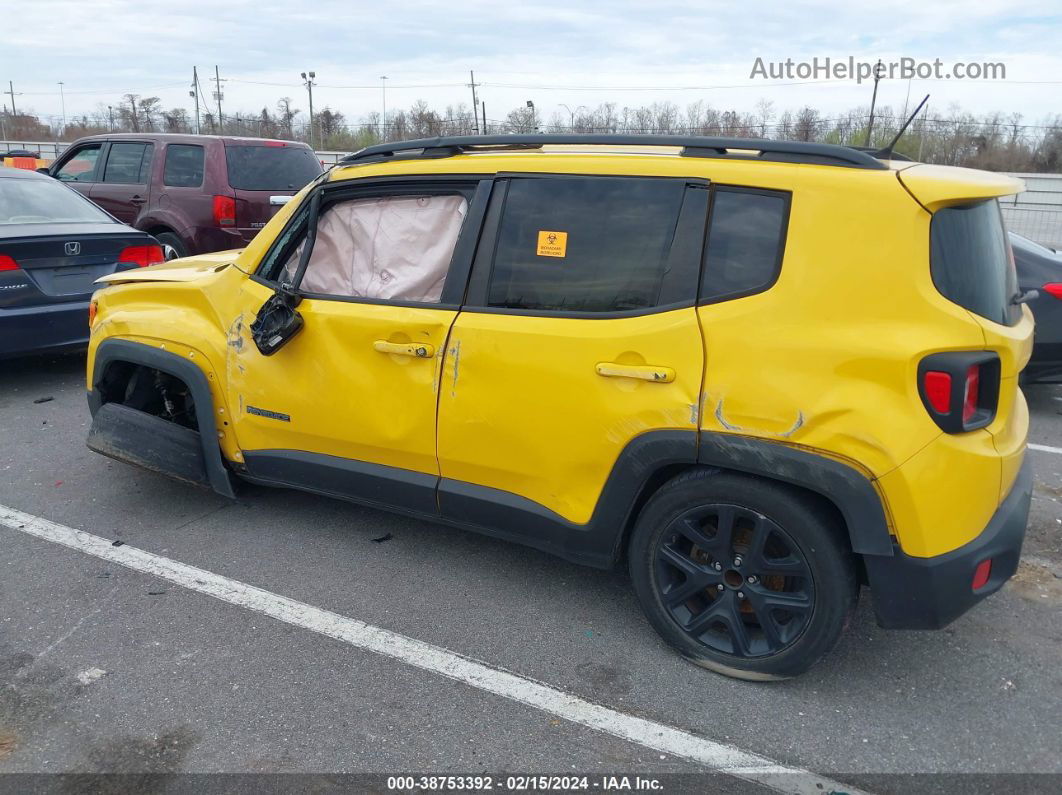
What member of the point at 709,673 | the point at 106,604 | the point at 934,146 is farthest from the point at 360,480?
the point at 934,146

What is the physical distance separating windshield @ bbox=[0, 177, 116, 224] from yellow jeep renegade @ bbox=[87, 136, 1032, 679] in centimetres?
383

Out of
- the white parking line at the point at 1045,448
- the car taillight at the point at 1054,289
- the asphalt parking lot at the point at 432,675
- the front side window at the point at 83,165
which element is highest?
the front side window at the point at 83,165

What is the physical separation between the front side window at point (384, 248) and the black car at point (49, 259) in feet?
11.2

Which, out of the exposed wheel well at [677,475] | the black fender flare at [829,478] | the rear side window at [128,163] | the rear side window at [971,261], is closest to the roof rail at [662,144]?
the rear side window at [971,261]

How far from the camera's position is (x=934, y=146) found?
26078mm

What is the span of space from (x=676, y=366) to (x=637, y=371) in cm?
14

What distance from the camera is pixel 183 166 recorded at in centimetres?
952

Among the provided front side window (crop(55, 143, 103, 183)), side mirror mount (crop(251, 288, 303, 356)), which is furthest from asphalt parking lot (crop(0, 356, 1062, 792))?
front side window (crop(55, 143, 103, 183))

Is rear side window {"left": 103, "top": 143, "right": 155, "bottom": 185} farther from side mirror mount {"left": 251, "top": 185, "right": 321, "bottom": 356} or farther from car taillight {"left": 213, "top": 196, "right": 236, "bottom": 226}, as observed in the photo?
side mirror mount {"left": 251, "top": 185, "right": 321, "bottom": 356}

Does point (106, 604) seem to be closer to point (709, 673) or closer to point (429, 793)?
point (429, 793)

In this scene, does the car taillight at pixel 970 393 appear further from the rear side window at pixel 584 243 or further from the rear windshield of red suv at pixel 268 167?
the rear windshield of red suv at pixel 268 167

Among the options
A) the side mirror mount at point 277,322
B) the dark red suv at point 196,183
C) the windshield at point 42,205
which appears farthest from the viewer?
the dark red suv at point 196,183

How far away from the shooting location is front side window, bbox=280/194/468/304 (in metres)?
3.57

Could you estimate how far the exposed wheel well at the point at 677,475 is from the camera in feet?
9.23
